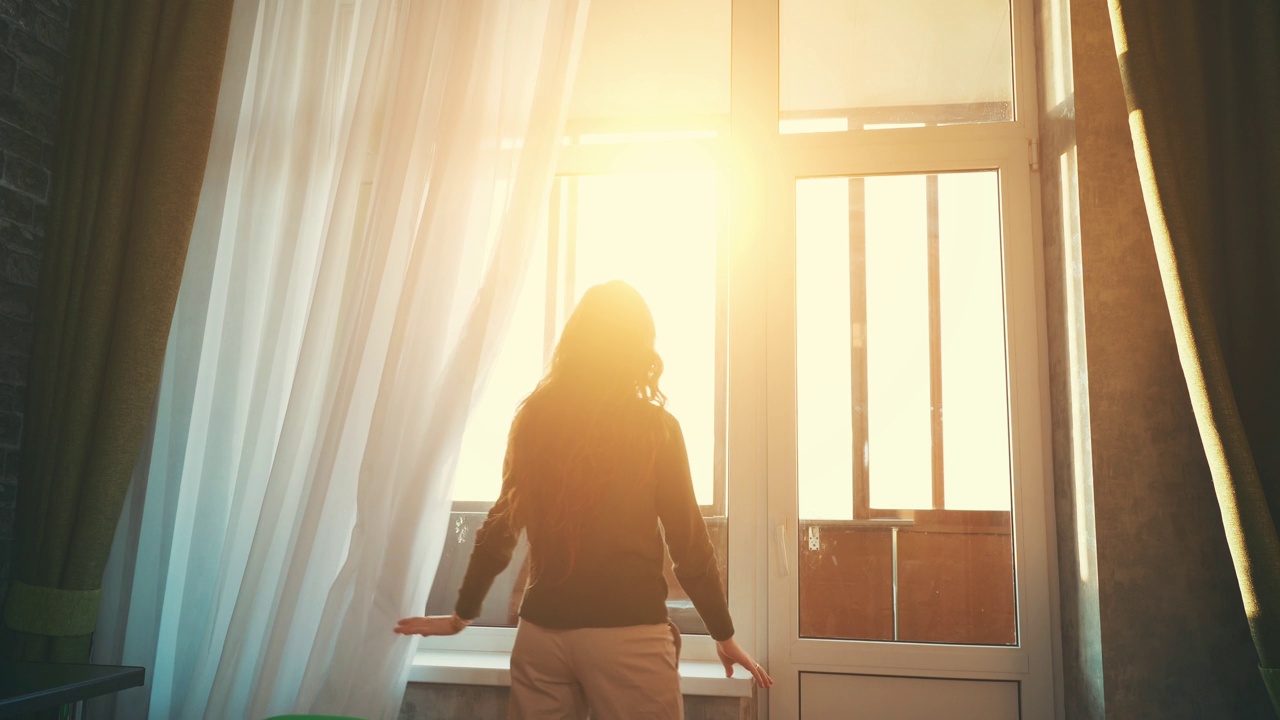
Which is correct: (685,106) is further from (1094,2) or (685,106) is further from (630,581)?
(630,581)

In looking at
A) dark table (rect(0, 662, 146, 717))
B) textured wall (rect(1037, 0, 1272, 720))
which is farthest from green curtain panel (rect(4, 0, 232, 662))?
textured wall (rect(1037, 0, 1272, 720))

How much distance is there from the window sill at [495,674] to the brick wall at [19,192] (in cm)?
110

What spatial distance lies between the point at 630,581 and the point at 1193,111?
160cm

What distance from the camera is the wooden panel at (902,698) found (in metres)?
1.90

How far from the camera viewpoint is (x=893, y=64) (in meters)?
2.20

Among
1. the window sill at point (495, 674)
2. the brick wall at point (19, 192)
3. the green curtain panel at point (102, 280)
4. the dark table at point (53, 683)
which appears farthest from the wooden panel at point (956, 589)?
the brick wall at point (19, 192)

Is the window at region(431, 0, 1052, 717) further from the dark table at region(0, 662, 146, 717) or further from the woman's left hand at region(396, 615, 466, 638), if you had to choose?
the dark table at region(0, 662, 146, 717)

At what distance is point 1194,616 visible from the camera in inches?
65.5

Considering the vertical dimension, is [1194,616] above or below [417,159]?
below

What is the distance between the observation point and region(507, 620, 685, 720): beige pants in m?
1.43

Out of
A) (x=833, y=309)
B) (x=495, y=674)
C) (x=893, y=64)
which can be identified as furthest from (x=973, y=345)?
(x=495, y=674)

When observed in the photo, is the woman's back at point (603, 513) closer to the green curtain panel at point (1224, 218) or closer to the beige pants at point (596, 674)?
the beige pants at point (596, 674)

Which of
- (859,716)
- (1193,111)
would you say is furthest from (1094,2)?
(859,716)

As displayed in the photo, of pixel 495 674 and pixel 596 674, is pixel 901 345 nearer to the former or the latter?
pixel 596 674
